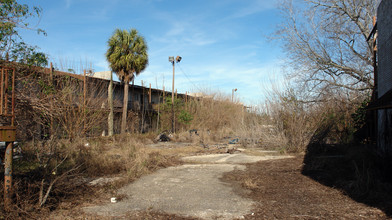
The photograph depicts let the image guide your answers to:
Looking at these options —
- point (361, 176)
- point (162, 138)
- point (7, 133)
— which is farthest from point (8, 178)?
point (162, 138)

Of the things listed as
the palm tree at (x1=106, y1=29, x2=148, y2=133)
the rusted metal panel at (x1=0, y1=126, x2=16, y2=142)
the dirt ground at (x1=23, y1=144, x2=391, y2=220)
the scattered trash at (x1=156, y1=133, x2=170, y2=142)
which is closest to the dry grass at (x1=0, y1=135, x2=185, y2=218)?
the dirt ground at (x1=23, y1=144, x2=391, y2=220)

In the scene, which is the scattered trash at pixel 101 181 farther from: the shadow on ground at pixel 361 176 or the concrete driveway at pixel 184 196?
the shadow on ground at pixel 361 176

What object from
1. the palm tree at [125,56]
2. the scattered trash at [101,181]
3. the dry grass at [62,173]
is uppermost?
the palm tree at [125,56]

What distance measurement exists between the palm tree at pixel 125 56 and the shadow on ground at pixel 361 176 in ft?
56.5

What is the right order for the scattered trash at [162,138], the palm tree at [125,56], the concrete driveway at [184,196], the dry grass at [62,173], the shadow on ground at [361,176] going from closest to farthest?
the dry grass at [62,173] → the concrete driveway at [184,196] → the shadow on ground at [361,176] → the scattered trash at [162,138] → the palm tree at [125,56]

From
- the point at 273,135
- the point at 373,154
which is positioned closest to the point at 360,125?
the point at 273,135

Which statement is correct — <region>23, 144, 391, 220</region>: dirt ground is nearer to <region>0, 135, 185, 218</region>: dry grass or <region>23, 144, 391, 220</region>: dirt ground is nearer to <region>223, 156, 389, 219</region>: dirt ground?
<region>223, 156, 389, 219</region>: dirt ground

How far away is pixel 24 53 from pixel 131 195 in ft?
13.7

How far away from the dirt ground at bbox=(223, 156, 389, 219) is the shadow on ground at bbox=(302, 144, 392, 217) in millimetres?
248

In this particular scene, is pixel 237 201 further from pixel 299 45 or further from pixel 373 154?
pixel 299 45

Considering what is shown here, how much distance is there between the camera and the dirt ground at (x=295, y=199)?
4.91m

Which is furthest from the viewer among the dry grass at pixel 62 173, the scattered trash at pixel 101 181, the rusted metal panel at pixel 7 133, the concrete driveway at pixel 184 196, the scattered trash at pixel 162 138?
the scattered trash at pixel 162 138

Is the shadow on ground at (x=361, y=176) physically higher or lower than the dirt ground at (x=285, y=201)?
higher

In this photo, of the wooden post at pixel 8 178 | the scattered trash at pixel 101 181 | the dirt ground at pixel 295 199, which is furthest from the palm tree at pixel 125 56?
A: the wooden post at pixel 8 178
